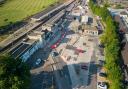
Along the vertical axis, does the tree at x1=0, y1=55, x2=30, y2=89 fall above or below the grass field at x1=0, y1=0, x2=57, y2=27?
below

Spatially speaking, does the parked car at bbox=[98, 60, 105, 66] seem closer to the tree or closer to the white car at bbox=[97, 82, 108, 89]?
the white car at bbox=[97, 82, 108, 89]

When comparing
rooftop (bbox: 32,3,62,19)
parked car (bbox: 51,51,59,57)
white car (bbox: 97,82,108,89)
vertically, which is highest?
rooftop (bbox: 32,3,62,19)

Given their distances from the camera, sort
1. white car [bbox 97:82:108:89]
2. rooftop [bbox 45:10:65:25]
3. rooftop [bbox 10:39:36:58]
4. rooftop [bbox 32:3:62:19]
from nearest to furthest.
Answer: white car [bbox 97:82:108:89] < rooftop [bbox 10:39:36:58] < rooftop [bbox 45:10:65:25] < rooftop [bbox 32:3:62:19]

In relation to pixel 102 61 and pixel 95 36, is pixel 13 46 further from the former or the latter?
pixel 95 36

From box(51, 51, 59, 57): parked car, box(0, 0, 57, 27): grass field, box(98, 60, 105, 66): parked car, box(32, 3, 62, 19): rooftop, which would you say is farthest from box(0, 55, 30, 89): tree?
box(32, 3, 62, 19): rooftop

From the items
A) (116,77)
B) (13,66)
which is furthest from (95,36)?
(13,66)
